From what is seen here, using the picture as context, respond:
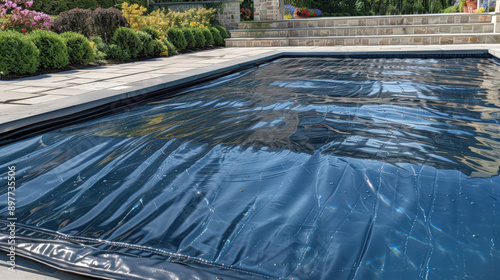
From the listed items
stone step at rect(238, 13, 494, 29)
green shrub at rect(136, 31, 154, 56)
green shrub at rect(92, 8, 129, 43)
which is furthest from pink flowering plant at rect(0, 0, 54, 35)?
stone step at rect(238, 13, 494, 29)

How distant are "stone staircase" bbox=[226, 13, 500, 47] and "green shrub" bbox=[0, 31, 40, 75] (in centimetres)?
632

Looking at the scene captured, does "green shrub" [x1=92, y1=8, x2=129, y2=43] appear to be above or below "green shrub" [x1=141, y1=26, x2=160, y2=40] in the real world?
above

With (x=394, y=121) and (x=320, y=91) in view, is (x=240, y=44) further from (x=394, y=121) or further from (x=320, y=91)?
(x=394, y=121)

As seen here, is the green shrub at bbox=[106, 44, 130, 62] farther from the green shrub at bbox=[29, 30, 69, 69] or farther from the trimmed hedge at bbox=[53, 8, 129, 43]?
the green shrub at bbox=[29, 30, 69, 69]

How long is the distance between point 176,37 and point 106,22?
181 centimetres

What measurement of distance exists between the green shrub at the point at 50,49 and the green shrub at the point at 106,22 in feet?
5.81

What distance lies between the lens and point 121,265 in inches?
51.2

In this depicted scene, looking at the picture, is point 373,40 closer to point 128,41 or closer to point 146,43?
point 146,43

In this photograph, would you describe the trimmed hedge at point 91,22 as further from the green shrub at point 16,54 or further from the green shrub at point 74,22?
the green shrub at point 16,54

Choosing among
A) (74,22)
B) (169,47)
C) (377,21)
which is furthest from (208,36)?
(377,21)

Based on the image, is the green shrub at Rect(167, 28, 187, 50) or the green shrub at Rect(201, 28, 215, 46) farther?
the green shrub at Rect(201, 28, 215, 46)

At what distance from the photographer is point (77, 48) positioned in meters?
6.33

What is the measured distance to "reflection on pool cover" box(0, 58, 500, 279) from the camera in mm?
1361

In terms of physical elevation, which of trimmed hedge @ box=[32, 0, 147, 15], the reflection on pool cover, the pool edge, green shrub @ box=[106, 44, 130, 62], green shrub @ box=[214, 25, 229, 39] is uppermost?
trimmed hedge @ box=[32, 0, 147, 15]
